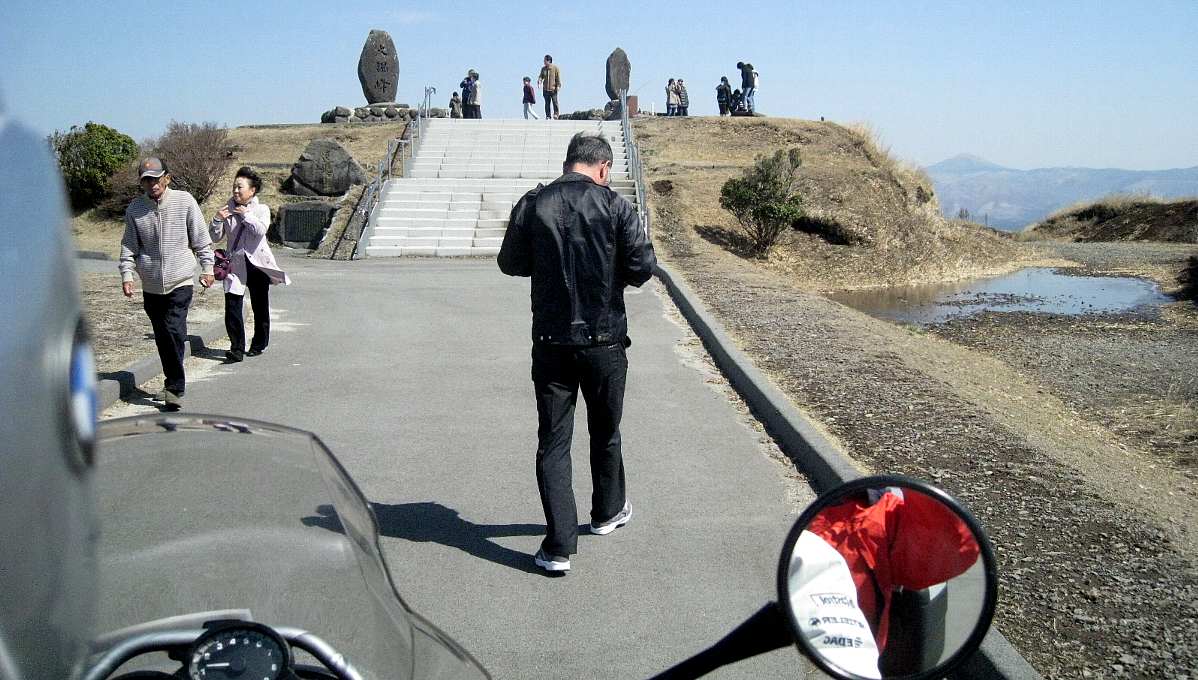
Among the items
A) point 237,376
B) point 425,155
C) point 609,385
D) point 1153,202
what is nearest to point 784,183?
point 425,155

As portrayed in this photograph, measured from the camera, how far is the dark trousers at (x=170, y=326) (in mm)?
7957

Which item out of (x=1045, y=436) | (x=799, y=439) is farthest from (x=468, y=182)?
(x=799, y=439)

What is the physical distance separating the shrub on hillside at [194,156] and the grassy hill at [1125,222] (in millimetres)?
29235

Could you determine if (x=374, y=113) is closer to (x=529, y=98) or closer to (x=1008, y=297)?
(x=529, y=98)

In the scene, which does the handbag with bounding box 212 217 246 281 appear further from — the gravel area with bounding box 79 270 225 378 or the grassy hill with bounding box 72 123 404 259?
the grassy hill with bounding box 72 123 404 259

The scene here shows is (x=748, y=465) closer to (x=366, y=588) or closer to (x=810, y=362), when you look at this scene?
(x=810, y=362)

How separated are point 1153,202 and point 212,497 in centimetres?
4337

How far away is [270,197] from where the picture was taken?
24.0 meters

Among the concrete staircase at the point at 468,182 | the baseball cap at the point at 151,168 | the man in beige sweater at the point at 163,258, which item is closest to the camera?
the baseball cap at the point at 151,168

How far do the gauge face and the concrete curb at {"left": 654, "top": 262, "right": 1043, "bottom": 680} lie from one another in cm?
214

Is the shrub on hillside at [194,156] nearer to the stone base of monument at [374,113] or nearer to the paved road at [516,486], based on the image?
the stone base of monument at [374,113]

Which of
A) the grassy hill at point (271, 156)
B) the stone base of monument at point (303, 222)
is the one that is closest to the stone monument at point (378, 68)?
the grassy hill at point (271, 156)

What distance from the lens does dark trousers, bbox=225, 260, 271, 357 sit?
387 inches

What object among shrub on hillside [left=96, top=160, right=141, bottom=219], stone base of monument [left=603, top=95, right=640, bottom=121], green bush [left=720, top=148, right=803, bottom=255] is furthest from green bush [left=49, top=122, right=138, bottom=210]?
stone base of monument [left=603, top=95, right=640, bottom=121]
